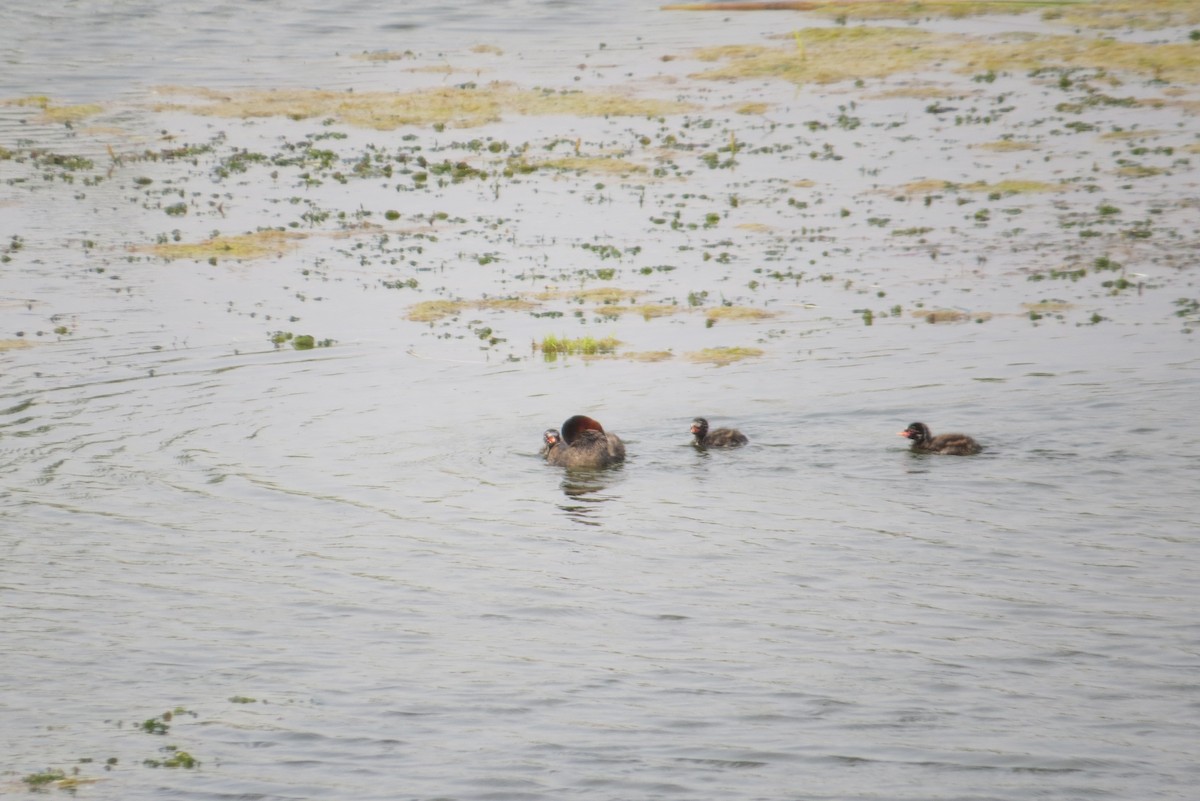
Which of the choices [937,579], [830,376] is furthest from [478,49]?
[937,579]

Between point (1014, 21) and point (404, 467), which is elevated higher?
point (1014, 21)

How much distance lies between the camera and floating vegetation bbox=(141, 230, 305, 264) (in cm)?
2556

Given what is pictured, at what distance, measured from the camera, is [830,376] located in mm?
18828

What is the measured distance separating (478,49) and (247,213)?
1576cm

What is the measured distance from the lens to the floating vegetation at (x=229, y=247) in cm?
2556

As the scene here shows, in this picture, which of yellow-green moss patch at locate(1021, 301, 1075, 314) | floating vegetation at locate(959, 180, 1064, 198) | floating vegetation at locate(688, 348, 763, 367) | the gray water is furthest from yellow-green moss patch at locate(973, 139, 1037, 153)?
floating vegetation at locate(688, 348, 763, 367)

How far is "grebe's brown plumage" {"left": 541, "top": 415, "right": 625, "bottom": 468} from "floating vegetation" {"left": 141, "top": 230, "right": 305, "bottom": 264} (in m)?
10.9

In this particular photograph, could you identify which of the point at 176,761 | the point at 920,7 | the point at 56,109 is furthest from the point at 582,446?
the point at 920,7

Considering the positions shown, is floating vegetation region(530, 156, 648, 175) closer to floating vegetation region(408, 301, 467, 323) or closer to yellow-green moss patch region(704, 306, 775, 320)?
floating vegetation region(408, 301, 467, 323)

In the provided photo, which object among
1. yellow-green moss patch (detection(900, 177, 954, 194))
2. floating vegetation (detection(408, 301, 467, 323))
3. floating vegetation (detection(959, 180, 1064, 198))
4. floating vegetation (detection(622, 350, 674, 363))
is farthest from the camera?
yellow-green moss patch (detection(900, 177, 954, 194))

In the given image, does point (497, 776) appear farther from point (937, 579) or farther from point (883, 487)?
point (883, 487)

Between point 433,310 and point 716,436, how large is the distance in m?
7.37

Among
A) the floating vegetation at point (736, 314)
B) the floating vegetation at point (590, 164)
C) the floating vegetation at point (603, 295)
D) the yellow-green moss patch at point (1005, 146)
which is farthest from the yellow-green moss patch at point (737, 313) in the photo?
the yellow-green moss patch at point (1005, 146)

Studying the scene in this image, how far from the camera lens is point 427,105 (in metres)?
35.4
